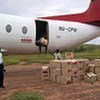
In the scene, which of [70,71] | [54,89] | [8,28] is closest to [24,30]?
[8,28]

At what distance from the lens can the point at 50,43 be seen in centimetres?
2178

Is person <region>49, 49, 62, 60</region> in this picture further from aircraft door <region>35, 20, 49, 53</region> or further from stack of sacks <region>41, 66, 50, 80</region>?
stack of sacks <region>41, 66, 50, 80</region>

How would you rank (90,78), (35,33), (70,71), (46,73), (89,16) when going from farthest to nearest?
(89,16) < (35,33) < (46,73) < (90,78) < (70,71)

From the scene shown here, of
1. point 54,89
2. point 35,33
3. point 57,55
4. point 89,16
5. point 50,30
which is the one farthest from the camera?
point 89,16

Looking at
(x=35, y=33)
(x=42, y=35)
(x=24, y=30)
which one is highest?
(x=24, y=30)

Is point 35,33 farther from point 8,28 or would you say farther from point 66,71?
point 66,71

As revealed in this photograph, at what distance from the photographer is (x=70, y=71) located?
16.5 metres

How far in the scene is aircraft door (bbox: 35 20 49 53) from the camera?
21.2 m

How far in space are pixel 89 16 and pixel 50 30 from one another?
11.8 feet

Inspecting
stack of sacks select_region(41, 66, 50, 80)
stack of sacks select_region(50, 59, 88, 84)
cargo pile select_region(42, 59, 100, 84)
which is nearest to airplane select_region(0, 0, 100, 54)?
stack of sacks select_region(41, 66, 50, 80)

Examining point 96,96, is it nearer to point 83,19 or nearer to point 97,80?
point 97,80

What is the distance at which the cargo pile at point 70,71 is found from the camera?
16297 mm

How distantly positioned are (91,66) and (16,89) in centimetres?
437

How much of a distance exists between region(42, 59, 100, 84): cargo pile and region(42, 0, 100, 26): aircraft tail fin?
6.46 m
